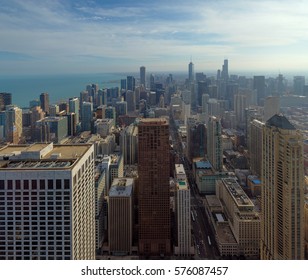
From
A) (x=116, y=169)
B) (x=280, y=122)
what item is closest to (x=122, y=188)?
(x=116, y=169)

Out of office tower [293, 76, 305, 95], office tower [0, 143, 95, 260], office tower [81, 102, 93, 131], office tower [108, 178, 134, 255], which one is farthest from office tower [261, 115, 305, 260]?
office tower [81, 102, 93, 131]

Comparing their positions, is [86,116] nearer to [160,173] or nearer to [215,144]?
[160,173]

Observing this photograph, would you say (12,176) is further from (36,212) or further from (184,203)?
(184,203)

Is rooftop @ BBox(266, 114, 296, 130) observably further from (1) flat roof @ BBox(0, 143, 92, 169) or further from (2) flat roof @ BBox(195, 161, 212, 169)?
(2) flat roof @ BBox(195, 161, 212, 169)

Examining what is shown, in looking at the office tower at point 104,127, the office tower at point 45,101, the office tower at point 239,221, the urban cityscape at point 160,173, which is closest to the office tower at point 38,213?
the urban cityscape at point 160,173
